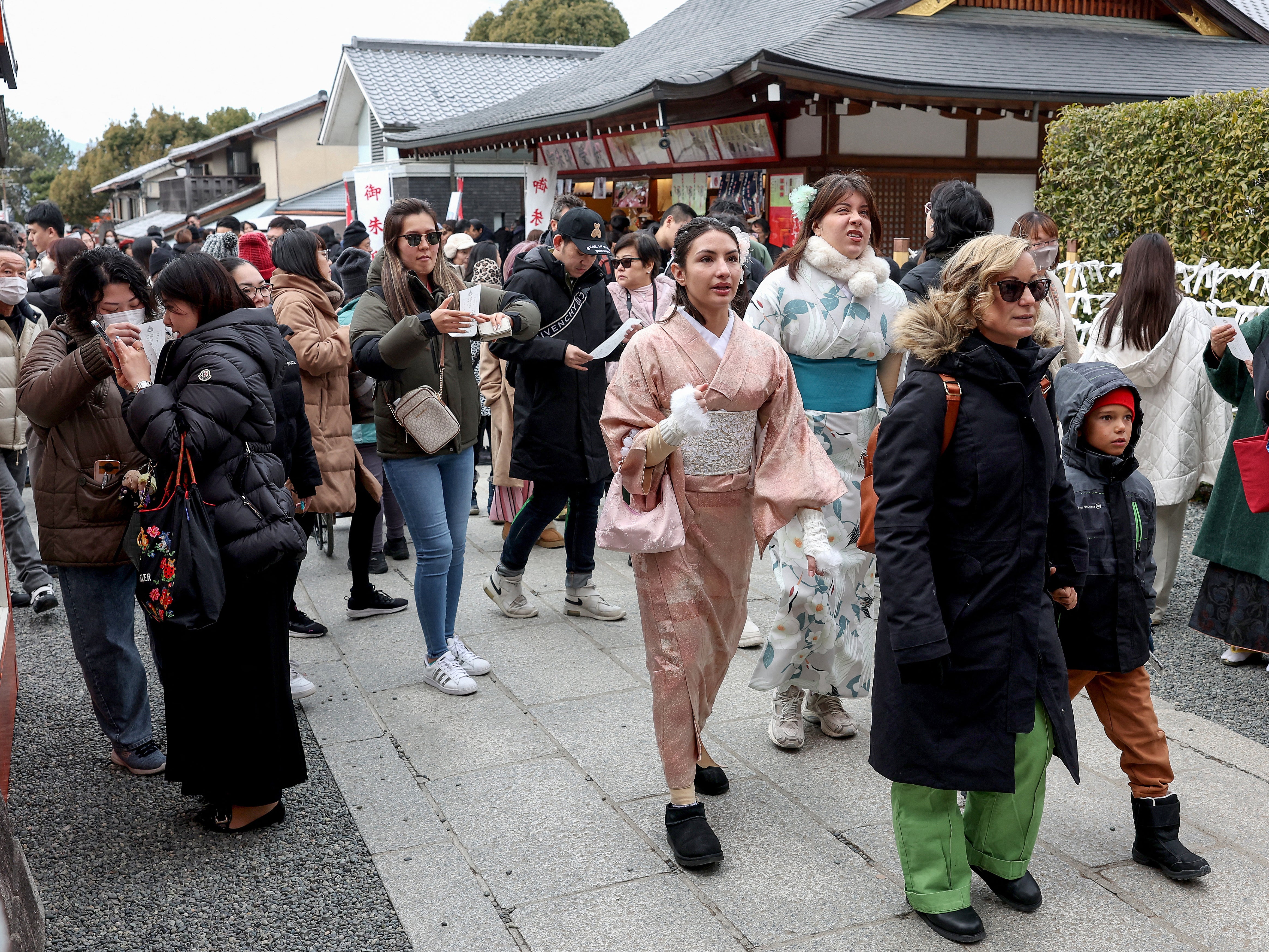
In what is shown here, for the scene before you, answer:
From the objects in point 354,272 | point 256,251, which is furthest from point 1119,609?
point 354,272

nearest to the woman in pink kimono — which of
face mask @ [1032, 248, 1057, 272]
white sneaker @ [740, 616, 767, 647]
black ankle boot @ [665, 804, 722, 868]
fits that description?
black ankle boot @ [665, 804, 722, 868]

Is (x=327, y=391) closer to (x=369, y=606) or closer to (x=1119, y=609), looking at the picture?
(x=369, y=606)

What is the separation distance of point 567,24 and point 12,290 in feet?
125

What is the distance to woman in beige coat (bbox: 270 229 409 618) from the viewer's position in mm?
4848

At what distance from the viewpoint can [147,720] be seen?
3.90 metres

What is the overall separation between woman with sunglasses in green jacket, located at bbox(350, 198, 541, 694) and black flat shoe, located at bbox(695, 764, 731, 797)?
4.08 ft

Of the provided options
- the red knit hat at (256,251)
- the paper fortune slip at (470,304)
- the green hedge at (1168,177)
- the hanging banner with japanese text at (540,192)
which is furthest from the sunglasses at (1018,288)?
the hanging banner with japanese text at (540,192)

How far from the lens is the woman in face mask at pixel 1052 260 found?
4781 mm

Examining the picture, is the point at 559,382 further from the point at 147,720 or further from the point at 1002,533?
the point at 1002,533

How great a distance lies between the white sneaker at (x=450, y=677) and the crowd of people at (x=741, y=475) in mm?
14

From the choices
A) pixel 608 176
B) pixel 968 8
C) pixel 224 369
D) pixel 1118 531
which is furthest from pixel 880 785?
pixel 608 176

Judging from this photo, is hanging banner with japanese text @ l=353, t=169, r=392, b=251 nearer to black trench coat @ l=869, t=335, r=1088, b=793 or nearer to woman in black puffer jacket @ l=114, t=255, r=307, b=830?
woman in black puffer jacket @ l=114, t=255, r=307, b=830

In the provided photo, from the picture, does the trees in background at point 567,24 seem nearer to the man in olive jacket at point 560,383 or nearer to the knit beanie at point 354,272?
the knit beanie at point 354,272

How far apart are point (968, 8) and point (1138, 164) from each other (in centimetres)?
596
